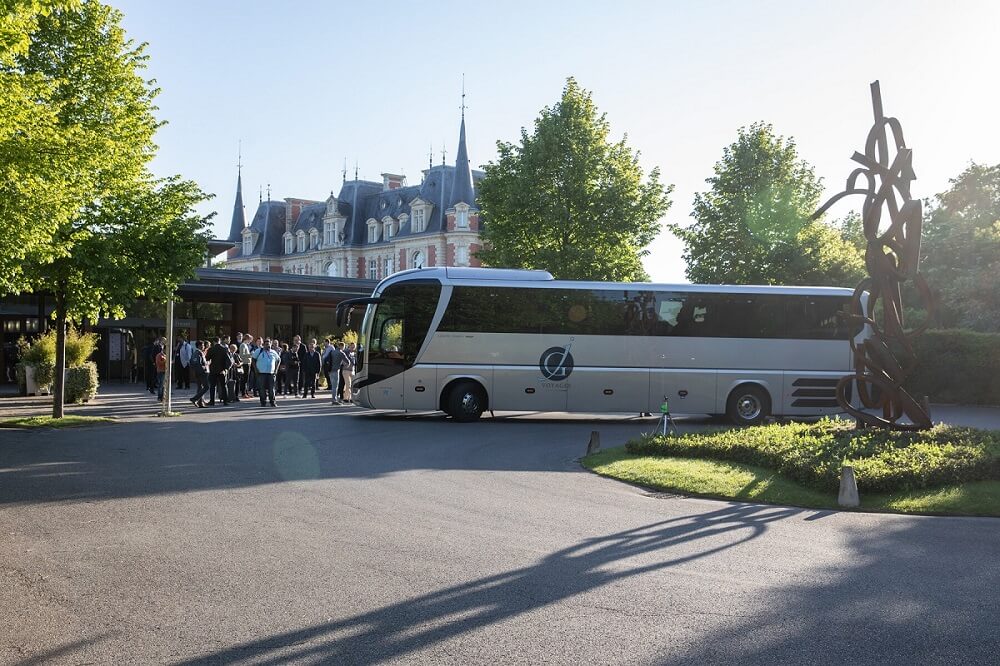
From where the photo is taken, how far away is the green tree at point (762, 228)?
141 feet

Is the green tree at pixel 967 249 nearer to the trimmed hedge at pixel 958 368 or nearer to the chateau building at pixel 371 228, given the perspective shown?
the trimmed hedge at pixel 958 368

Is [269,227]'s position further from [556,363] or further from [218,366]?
[556,363]

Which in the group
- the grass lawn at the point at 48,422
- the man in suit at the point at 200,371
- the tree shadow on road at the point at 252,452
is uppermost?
the man in suit at the point at 200,371

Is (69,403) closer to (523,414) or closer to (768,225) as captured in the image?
(523,414)

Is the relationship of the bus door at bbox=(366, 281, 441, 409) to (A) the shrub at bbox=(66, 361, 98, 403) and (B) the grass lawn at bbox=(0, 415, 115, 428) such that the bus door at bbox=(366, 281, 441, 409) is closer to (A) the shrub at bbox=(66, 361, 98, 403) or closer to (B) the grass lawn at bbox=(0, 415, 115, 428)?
(B) the grass lawn at bbox=(0, 415, 115, 428)

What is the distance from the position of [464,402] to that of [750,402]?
6.49 m

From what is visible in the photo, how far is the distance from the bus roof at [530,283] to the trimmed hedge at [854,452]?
6.22 metres

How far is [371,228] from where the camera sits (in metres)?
93.6

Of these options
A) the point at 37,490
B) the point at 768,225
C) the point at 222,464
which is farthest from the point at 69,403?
the point at 768,225

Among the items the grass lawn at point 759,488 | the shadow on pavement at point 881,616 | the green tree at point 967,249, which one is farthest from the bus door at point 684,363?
the green tree at point 967,249

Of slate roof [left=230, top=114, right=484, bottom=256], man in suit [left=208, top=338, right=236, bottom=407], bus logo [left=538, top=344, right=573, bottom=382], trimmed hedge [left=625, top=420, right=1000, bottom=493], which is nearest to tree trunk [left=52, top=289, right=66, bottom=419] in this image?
man in suit [left=208, top=338, right=236, bottom=407]

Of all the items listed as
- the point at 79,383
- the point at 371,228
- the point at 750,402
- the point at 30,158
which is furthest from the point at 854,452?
the point at 371,228

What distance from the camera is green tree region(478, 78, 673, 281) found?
1608 inches

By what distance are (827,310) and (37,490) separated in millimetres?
17104
